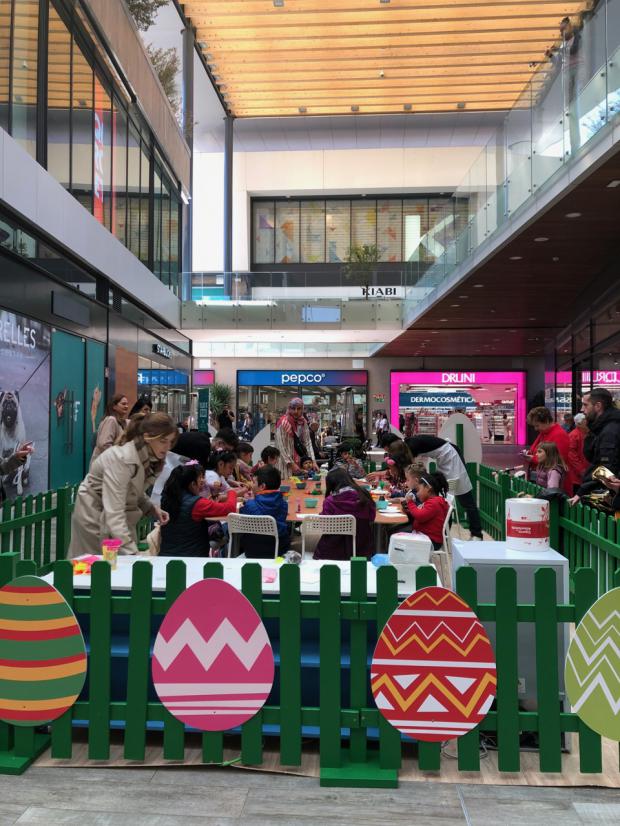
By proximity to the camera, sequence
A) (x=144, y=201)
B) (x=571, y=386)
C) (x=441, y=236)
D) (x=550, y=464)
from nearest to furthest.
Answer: (x=550, y=464), (x=144, y=201), (x=571, y=386), (x=441, y=236)

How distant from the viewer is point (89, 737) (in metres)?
2.93

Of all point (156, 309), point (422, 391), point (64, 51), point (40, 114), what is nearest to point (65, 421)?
point (40, 114)

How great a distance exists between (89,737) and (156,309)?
46.2 feet

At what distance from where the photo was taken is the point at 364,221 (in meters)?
31.7

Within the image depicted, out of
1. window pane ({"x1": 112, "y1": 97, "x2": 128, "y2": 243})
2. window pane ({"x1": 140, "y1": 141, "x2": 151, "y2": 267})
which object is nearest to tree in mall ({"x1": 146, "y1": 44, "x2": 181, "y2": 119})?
window pane ({"x1": 140, "y1": 141, "x2": 151, "y2": 267})

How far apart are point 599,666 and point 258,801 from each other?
Result: 4.63ft

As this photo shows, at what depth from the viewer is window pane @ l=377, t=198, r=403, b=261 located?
31453mm

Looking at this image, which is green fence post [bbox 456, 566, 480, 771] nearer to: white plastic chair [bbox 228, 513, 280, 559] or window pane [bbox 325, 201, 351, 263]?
white plastic chair [bbox 228, 513, 280, 559]

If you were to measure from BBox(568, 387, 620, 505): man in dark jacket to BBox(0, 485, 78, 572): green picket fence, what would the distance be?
418 centimetres

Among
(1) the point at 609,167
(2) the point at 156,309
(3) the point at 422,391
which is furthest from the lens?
(3) the point at 422,391

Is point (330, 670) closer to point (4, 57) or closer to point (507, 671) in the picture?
point (507, 671)

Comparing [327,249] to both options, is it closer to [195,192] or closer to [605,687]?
[195,192]

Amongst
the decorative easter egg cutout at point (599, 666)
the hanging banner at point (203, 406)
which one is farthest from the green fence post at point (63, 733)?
the hanging banner at point (203, 406)

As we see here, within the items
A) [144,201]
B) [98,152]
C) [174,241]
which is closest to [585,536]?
[98,152]
